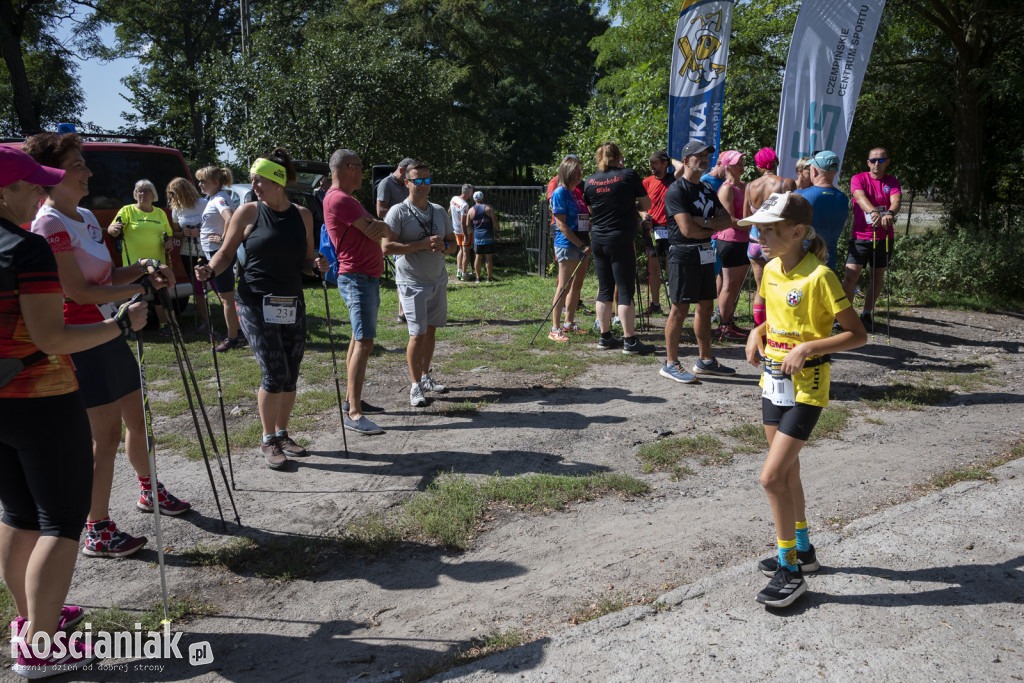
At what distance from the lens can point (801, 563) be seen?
3398 millimetres

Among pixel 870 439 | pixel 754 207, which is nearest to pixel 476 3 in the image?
pixel 754 207

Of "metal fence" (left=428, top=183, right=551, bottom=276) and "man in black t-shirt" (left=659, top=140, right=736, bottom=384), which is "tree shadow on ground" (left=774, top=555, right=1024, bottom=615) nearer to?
"man in black t-shirt" (left=659, top=140, right=736, bottom=384)

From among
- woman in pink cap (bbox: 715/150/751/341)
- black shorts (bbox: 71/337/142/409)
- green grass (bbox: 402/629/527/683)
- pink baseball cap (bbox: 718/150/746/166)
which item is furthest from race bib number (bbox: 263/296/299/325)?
pink baseball cap (bbox: 718/150/746/166)

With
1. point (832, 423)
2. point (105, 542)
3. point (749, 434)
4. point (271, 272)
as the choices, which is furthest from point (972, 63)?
point (105, 542)

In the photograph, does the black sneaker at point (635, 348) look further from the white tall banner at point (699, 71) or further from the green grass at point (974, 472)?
the green grass at point (974, 472)

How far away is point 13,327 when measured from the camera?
2652 millimetres

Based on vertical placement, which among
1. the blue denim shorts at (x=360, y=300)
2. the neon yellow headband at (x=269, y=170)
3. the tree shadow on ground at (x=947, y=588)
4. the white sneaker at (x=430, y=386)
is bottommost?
the tree shadow on ground at (x=947, y=588)

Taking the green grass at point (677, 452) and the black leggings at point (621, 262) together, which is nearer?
the green grass at point (677, 452)

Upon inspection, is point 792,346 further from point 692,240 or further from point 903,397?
point 903,397

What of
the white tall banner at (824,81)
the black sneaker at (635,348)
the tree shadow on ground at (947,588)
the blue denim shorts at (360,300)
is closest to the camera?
the tree shadow on ground at (947,588)

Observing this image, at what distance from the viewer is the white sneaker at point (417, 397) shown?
636 centimetres

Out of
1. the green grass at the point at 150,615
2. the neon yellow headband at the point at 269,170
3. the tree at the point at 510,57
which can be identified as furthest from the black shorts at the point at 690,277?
the tree at the point at 510,57

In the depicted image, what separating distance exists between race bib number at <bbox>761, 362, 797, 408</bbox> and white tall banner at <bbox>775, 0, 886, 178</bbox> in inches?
234

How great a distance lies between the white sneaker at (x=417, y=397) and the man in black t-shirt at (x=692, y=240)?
2369 millimetres
